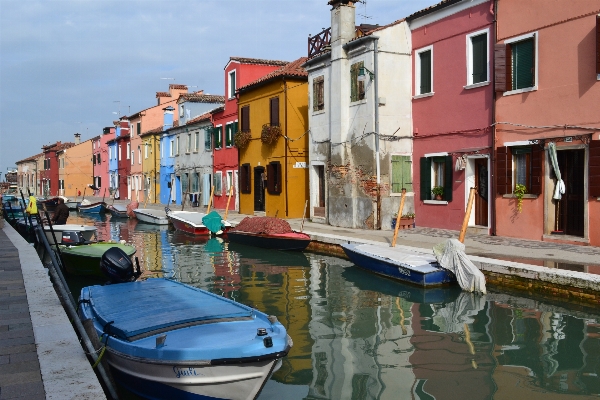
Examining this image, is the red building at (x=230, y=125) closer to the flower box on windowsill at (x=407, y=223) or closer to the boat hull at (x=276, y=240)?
the boat hull at (x=276, y=240)

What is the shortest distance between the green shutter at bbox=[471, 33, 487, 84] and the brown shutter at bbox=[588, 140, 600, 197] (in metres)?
3.96

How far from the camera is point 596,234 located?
43.3 feet

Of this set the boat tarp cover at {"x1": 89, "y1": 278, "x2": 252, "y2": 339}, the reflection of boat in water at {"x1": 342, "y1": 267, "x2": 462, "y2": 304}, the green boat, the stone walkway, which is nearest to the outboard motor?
the boat tarp cover at {"x1": 89, "y1": 278, "x2": 252, "y2": 339}


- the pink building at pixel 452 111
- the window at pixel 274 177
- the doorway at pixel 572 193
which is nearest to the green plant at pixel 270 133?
the window at pixel 274 177

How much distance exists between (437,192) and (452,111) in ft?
8.14

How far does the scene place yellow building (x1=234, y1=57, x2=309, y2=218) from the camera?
80.4 feet

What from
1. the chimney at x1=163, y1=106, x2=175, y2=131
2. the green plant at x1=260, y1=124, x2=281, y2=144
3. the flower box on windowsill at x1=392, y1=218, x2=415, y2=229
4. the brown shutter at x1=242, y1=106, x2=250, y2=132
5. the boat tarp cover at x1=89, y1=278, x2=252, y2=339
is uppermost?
the chimney at x1=163, y1=106, x2=175, y2=131

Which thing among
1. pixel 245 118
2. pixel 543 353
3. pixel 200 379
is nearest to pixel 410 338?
pixel 543 353

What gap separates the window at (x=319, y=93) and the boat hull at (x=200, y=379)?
16.9m

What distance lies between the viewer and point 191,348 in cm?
520

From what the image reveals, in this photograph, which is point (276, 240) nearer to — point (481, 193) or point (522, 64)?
point (481, 193)

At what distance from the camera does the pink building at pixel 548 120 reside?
43.5 feet

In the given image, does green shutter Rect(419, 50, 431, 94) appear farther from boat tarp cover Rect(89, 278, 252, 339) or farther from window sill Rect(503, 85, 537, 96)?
boat tarp cover Rect(89, 278, 252, 339)

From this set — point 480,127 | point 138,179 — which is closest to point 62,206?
point 480,127
